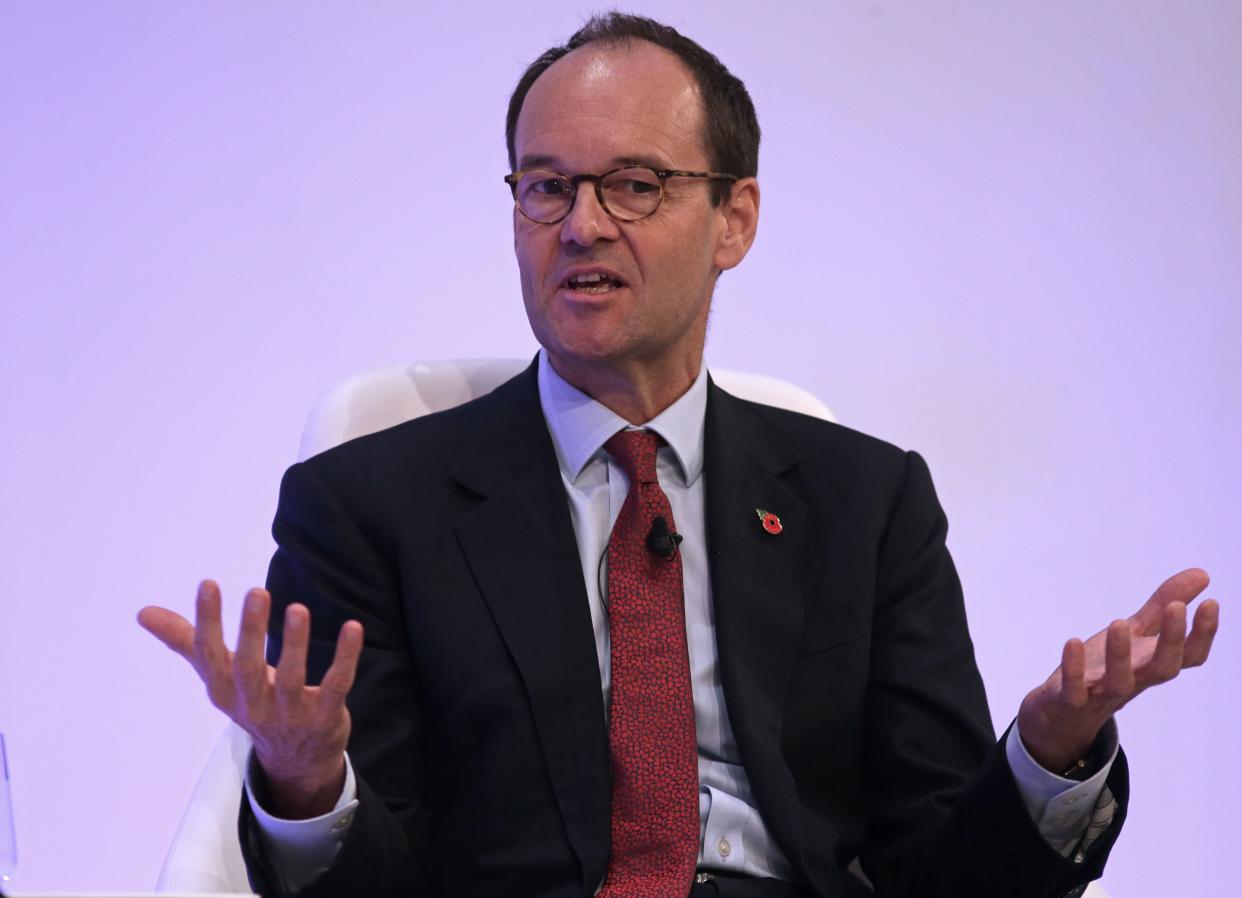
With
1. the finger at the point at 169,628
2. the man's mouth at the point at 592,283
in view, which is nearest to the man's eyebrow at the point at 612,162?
the man's mouth at the point at 592,283

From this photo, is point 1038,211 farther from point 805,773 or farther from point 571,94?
point 805,773

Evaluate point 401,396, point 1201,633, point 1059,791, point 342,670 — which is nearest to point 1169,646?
point 1201,633

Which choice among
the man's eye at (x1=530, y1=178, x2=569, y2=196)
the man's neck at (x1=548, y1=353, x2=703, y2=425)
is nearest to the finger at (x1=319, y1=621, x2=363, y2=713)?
the man's neck at (x1=548, y1=353, x2=703, y2=425)

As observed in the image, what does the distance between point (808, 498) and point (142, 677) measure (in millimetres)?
1393

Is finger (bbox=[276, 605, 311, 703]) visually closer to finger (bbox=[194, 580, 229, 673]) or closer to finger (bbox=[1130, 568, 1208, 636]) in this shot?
finger (bbox=[194, 580, 229, 673])

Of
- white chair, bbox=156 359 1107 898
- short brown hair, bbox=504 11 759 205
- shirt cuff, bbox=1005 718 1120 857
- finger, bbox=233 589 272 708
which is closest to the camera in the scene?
finger, bbox=233 589 272 708

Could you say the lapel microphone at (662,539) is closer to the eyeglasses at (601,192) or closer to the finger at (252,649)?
the eyeglasses at (601,192)

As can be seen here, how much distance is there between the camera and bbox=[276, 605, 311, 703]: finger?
1479 mm

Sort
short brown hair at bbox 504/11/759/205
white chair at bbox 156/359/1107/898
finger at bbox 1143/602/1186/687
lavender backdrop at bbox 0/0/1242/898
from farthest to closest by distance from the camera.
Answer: lavender backdrop at bbox 0/0/1242/898 < short brown hair at bbox 504/11/759/205 < white chair at bbox 156/359/1107/898 < finger at bbox 1143/602/1186/687

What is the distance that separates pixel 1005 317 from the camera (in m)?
3.20

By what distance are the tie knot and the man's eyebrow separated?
0.36 m

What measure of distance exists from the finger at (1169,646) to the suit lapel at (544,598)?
66cm

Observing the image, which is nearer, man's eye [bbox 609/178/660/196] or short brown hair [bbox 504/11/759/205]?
man's eye [bbox 609/178/660/196]

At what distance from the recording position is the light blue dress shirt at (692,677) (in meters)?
1.74
